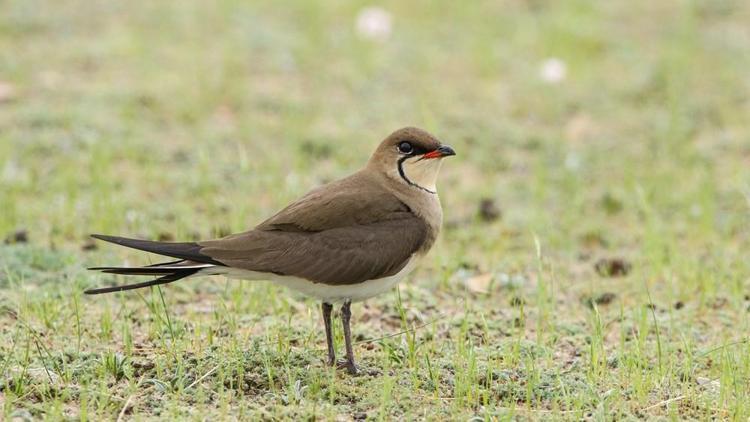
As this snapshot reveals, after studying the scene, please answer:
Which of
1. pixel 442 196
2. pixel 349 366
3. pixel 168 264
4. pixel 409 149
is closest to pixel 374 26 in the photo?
pixel 442 196

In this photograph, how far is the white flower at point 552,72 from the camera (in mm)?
9039

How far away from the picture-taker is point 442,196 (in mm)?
7547

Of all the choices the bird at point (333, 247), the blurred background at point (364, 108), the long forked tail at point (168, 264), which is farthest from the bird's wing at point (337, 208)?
the blurred background at point (364, 108)

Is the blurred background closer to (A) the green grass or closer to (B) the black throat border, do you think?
(A) the green grass

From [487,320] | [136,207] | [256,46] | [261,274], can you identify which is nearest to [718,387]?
[487,320]

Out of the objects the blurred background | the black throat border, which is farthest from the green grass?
the black throat border

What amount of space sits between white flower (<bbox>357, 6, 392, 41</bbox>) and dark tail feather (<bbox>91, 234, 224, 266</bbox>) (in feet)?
17.9

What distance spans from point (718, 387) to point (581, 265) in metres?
1.95

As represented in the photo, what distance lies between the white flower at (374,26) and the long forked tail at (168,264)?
17.8 feet

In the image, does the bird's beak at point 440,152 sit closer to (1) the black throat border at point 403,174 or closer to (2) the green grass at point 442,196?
(1) the black throat border at point 403,174

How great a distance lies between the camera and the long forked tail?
4.30 meters

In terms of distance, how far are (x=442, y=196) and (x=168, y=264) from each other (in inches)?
131

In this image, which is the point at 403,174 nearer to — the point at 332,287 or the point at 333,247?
the point at 333,247

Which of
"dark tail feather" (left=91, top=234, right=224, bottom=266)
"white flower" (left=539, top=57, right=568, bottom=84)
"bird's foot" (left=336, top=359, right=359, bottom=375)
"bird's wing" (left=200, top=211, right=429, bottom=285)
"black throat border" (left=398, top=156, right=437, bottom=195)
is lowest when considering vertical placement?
"bird's foot" (left=336, top=359, right=359, bottom=375)
